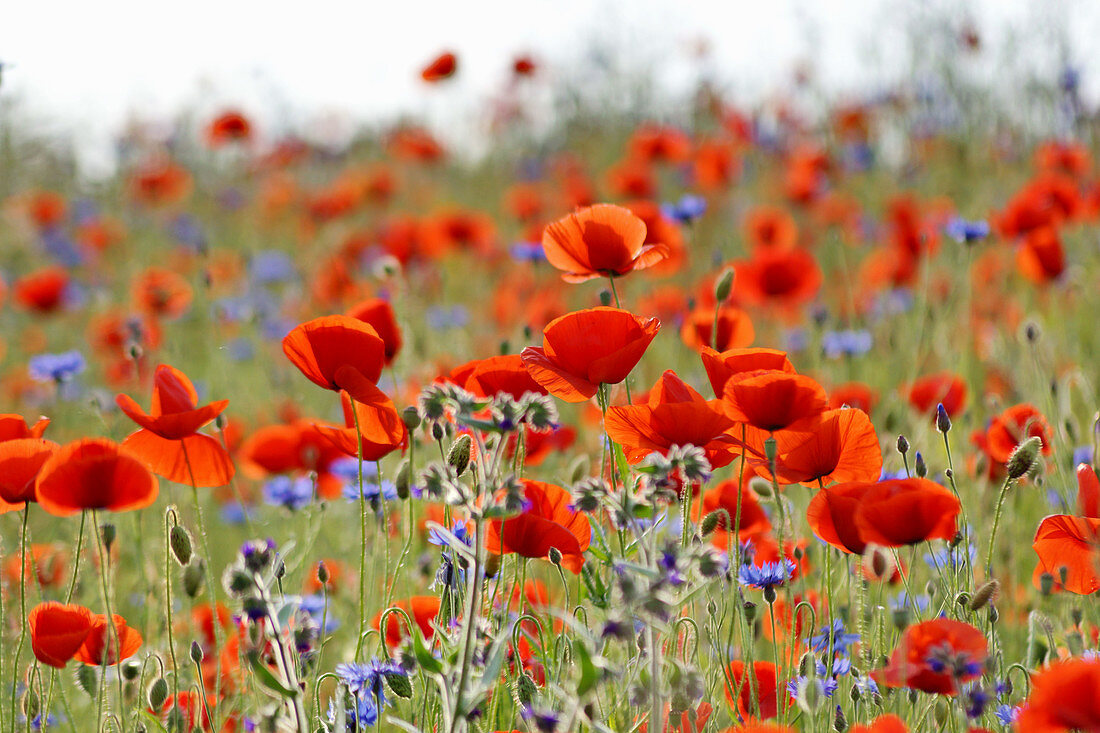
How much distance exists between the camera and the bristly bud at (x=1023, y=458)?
133cm

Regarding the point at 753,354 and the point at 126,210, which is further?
the point at 126,210

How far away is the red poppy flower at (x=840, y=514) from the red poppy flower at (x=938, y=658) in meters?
0.12

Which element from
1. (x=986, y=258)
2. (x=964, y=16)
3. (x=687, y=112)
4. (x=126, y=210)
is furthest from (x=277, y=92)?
(x=986, y=258)

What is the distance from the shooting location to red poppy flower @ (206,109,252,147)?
18.6 ft

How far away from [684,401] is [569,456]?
1622mm

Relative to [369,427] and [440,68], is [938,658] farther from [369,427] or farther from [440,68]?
[440,68]

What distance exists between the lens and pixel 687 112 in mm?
8953

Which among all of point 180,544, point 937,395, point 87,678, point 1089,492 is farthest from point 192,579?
point 937,395

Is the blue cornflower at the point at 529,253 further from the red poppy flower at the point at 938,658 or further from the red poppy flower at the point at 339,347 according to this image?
the red poppy flower at the point at 938,658

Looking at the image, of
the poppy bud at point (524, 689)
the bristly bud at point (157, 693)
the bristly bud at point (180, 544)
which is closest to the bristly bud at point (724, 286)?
the poppy bud at point (524, 689)

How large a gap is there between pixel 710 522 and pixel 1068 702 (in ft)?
1.93

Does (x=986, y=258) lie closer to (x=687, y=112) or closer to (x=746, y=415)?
(x=746, y=415)

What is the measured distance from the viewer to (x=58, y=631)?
125 cm

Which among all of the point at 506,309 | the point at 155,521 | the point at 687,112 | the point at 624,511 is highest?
the point at 687,112
